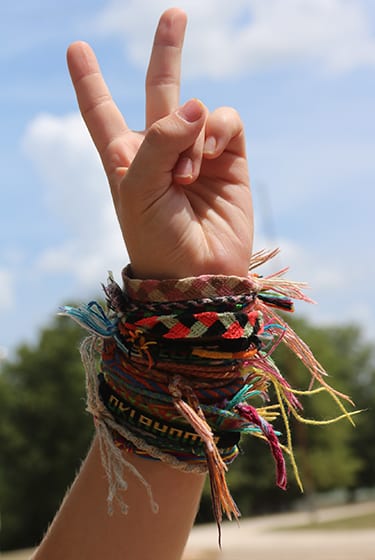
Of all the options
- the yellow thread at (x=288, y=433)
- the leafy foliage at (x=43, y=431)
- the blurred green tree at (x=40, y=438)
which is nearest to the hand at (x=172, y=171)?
the yellow thread at (x=288, y=433)

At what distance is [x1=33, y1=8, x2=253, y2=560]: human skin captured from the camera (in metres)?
1.30

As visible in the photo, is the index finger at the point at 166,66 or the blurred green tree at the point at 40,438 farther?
the blurred green tree at the point at 40,438

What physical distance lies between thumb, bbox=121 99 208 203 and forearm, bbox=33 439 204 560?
468mm

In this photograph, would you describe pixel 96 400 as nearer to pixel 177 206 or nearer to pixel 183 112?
pixel 177 206

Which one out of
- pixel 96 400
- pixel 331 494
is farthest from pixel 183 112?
pixel 331 494

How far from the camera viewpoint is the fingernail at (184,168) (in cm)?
131

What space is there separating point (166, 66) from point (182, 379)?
1.75 feet

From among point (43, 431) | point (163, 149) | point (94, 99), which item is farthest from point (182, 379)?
point (43, 431)

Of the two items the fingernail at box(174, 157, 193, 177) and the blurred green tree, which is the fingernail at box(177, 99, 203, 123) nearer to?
the fingernail at box(174, 157, 193, 177)

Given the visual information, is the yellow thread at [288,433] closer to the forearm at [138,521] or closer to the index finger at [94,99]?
the forearm at [138,521]

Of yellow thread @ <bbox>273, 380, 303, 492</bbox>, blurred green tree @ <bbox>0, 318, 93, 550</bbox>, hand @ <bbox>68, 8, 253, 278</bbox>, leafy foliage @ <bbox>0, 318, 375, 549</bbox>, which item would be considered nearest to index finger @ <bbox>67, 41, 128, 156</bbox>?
hand @ <bbox>68, 8, 253, 278</bbox>

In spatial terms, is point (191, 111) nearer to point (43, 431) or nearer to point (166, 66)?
point (166, 66)

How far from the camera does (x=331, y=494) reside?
3581 cm

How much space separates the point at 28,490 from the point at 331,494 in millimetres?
13974
